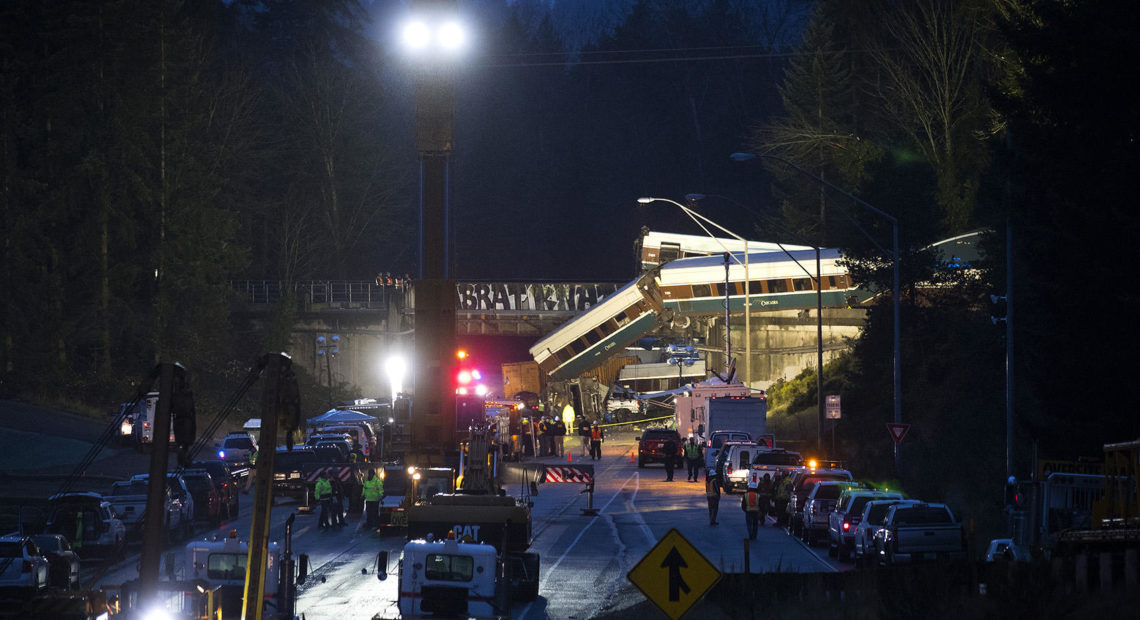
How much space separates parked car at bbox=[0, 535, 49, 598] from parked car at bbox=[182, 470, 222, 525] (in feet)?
40.1

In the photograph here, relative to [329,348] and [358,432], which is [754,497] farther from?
[329,348]

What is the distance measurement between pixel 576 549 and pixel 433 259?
285 inches

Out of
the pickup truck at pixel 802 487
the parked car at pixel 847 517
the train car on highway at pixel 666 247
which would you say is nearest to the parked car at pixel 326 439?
the pickup truck at pixel 802 487

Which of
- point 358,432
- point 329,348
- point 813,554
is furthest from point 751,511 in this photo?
point 329,348

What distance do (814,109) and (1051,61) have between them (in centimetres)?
7479

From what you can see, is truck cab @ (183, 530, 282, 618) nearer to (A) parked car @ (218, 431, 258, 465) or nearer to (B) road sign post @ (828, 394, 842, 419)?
(B) road sign post @ (828, 394, 842, 419)

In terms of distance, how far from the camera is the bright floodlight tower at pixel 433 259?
30.5 m

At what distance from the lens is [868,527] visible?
27109 millimetres

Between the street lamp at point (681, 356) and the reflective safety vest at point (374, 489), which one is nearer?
the reflective safety vest at point (374, 489)

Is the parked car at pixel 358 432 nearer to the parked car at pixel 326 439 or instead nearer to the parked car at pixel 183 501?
the parked car at pixel 326 439

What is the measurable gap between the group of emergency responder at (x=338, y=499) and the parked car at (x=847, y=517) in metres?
11.4

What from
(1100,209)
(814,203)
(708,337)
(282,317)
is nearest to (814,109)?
(814,203)

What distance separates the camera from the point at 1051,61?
2723 cm

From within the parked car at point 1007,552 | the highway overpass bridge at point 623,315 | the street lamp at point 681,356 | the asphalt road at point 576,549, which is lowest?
the asphalt road at point 576,549
